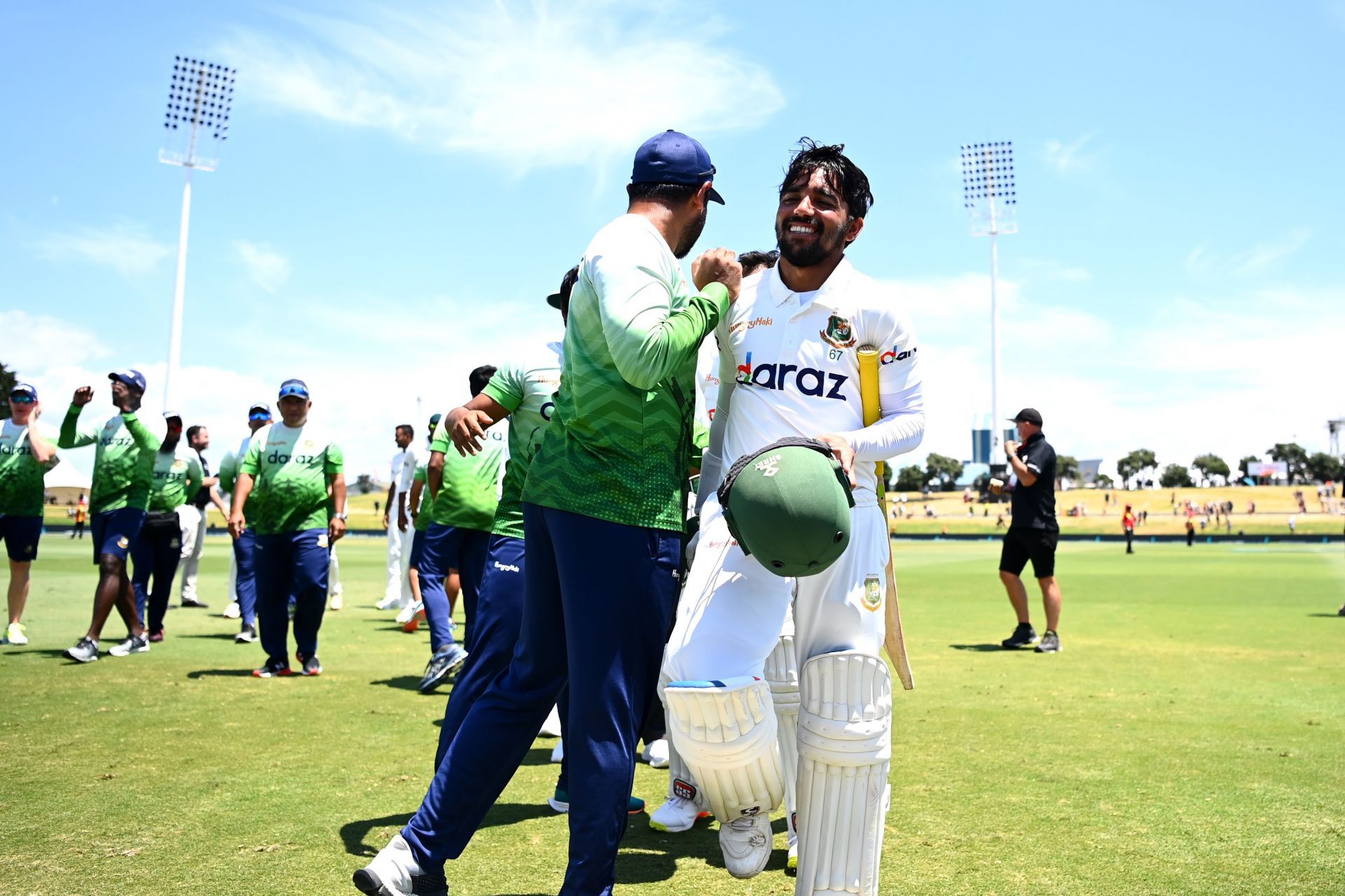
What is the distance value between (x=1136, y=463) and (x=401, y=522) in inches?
6522

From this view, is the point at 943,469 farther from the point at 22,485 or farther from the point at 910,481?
the point at 22,485

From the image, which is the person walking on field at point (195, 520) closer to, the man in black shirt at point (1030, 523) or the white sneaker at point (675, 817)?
the man in black shirt at point (1030, 523)

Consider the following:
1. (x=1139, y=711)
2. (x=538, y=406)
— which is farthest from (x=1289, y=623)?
(x=538, y=406)

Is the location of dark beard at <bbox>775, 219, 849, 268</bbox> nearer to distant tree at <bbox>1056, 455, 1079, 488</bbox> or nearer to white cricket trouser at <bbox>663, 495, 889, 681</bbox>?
white cricket trouser at <bbox>663, 495, 889, 681</bbox>

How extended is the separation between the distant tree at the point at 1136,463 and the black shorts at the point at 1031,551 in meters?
162

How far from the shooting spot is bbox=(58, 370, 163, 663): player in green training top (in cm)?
912

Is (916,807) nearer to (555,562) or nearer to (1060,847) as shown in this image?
(1060,847)

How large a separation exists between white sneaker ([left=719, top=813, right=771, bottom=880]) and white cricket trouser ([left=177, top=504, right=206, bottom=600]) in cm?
1300

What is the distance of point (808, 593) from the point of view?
10.9 ft

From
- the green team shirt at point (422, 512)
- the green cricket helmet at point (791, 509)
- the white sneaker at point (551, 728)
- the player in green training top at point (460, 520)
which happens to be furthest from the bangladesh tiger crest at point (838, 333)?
the green team shirt at point (422, 512)

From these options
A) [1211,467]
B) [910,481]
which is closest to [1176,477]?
[1211,467]

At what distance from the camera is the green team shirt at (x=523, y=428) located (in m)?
5.18

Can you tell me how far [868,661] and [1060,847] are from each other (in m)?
1.51

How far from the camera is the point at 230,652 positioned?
10109mm
